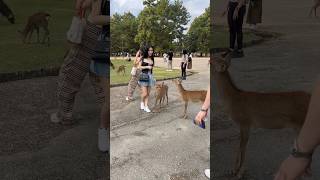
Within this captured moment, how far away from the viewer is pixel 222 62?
2230mm

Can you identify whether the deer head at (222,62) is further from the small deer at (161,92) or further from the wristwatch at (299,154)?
the wristwatch at (299,154)

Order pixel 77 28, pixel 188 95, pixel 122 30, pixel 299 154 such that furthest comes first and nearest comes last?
pixel 77 28 → pixel 188 95 → pixel 122 30 → pixel 299 154

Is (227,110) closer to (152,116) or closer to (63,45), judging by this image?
(152,116)

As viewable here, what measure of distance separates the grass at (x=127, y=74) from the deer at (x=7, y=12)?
28.0 inches

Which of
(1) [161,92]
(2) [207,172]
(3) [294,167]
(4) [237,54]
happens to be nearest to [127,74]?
(1) [161,92]

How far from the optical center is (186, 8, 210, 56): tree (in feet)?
7.19

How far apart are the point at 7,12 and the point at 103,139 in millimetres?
933

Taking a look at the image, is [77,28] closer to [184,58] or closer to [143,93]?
[143,93]

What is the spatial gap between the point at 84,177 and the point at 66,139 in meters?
0.26

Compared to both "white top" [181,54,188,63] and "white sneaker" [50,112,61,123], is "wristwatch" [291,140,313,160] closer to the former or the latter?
"white top" [181,54,188,63]

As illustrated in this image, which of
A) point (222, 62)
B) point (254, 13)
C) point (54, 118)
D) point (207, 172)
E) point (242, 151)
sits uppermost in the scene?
point (254, 13)

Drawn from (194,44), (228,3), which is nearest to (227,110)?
(194,44)

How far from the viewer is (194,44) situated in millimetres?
2285

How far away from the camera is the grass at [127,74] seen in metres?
2.27
